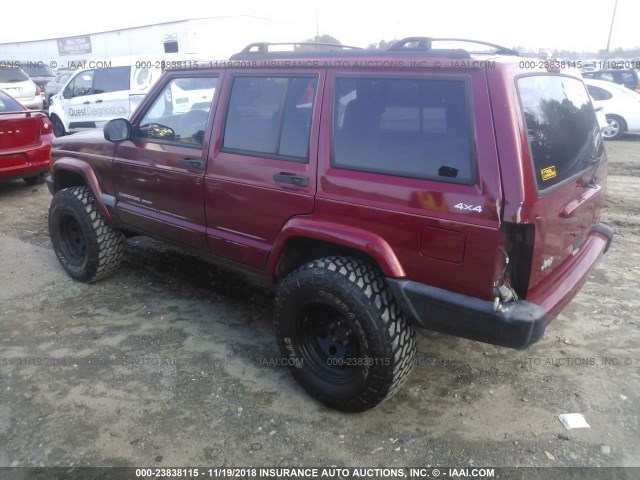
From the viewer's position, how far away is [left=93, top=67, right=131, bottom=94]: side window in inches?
412

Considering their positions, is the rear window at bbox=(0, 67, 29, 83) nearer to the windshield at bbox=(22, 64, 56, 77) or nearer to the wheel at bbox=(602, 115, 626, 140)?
the windshield at bbox=(22, 64, 56, 77)

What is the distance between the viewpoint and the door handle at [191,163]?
3275mm

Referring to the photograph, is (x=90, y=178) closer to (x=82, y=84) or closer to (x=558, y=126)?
(x=558, y=126)

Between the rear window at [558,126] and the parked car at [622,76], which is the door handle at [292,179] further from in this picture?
the parked car at [622,76]

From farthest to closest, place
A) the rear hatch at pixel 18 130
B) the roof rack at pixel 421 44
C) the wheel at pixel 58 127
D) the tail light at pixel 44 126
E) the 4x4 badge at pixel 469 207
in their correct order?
1. the wheel at pixel 58 127
2. the tail light at pixel 44 126
3. the rear hatch at pixel 18 130
4. the roof rack at pixel 421 44
5. the 4x4 badge at pixel 469 207

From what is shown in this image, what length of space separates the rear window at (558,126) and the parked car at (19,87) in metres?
15.0

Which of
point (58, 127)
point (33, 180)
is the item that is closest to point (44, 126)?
point (33, 180)

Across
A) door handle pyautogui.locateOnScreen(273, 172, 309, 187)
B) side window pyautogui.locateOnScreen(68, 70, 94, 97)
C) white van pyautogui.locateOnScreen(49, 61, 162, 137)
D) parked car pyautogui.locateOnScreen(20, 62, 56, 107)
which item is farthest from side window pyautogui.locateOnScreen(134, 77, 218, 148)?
parked car pyautogui.locateOnScreen(20, 62, 56, 107)

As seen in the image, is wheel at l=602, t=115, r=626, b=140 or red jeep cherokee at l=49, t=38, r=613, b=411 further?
wheel at l=602, t=115, r=626, b=140

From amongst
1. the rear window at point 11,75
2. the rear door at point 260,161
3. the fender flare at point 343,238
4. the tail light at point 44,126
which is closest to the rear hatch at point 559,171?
the fender flare at point 343,238

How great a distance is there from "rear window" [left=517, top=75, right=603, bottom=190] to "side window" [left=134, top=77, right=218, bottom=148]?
1999 mm

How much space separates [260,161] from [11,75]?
14.9 meters

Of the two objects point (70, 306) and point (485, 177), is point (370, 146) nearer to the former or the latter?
point (485, 177)

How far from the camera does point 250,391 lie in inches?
117
